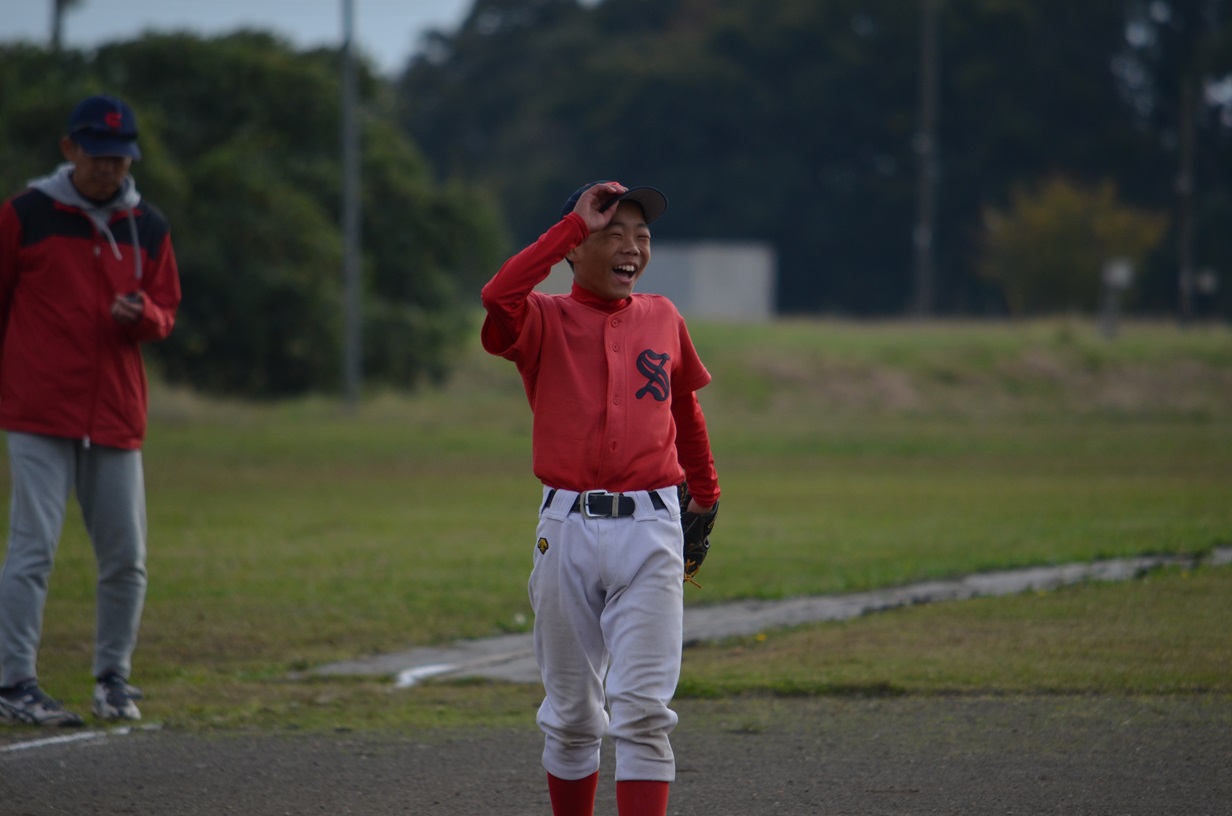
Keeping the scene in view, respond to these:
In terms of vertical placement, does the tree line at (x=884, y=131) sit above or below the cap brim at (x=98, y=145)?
above

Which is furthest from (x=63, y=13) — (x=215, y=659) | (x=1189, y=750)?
(x=1189, y=750)

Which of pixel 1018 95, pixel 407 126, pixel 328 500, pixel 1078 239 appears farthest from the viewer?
pixel 407 126

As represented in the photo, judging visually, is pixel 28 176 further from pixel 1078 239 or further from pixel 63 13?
pixel 1078 239

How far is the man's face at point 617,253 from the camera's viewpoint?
180 inches

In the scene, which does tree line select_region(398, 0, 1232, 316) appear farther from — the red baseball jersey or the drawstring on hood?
Answer: the red baseball jersey

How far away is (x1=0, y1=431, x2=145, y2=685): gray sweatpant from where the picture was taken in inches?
248

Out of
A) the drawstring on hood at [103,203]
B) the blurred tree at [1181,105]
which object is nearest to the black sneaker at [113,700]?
the drawstring on hood at [103,203]

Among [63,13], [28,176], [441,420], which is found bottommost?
[441,420]

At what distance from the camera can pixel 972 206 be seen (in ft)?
213

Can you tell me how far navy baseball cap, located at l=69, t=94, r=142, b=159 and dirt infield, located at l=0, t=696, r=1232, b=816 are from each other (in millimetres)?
2391

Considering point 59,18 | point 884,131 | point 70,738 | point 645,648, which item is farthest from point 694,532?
point 884,131

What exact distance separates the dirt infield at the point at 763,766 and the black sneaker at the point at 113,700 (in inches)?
9.3

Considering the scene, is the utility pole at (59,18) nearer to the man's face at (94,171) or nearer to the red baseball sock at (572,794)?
the man's face at (94,171)

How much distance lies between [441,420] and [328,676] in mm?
21296
